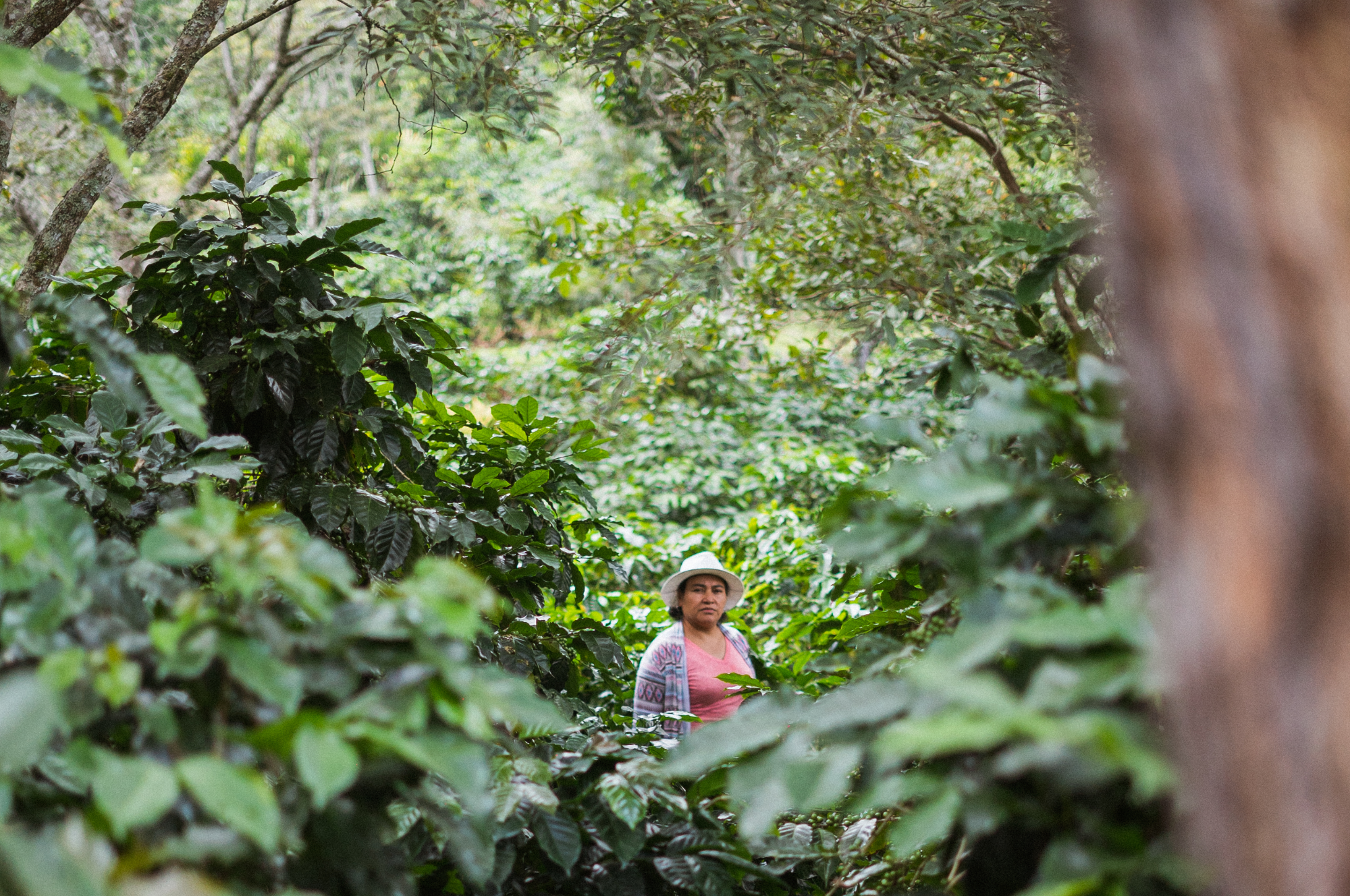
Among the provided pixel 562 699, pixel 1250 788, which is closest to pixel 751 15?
pixel 562 699

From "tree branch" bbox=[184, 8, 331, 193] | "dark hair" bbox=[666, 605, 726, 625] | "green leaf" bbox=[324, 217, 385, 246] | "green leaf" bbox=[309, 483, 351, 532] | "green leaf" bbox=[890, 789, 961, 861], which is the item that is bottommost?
"green leaf" bbox=[890, 789, 961, 861]

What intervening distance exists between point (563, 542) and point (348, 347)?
103 centimetres

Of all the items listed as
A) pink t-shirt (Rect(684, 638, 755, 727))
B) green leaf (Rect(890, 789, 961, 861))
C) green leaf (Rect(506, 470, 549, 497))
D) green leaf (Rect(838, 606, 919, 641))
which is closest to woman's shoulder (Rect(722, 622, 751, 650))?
pink t-shirt (Rect(684, 638, 755, 727))

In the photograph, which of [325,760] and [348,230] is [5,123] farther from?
[325,760]

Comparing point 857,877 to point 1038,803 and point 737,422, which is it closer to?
point 1038,803

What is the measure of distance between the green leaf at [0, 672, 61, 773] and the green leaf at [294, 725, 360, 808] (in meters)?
0.19

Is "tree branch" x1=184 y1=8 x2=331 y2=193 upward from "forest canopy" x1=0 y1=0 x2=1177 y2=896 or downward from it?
upward

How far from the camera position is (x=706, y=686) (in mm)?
3684

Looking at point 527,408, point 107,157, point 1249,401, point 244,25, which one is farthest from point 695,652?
point 1249,401

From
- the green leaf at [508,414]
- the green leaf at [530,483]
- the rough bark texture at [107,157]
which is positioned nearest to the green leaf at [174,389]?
the green leaf at [530,483]

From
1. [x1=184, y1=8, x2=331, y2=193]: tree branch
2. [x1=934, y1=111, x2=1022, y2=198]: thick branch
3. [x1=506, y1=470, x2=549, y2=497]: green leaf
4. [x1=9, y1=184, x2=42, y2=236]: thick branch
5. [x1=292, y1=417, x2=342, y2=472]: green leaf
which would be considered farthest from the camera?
[x1=9, y1=184, x2=42, y2=236]: thick branch

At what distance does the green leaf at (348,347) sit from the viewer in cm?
199

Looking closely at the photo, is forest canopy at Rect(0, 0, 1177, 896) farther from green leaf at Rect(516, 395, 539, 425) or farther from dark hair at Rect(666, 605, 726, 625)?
dark hair at Rect(666, 605, 726, 625)

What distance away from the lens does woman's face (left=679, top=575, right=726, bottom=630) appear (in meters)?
3.90
